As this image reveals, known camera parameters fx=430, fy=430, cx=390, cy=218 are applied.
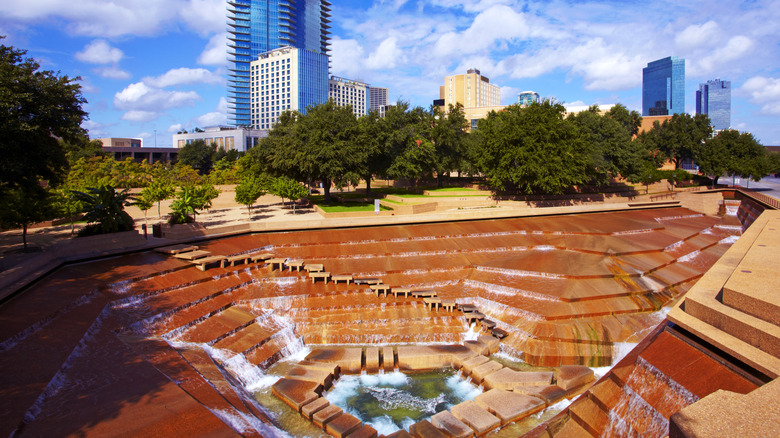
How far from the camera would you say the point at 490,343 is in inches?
571

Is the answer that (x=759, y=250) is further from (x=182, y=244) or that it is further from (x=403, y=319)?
(x=182, y=244)

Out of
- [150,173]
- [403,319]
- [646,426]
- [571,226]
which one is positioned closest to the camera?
[646,426]

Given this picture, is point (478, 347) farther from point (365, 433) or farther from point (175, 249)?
point (175, 249)

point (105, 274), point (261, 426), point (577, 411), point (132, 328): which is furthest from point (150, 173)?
point (577, 411)

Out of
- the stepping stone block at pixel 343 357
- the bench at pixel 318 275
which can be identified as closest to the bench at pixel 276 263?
the bench at pixel 318 275

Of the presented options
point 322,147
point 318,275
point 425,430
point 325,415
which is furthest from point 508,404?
point 322,147

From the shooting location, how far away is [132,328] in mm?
13094

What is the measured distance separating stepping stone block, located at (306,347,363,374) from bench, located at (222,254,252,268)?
7.13 metres

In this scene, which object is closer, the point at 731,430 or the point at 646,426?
the point at 731,430

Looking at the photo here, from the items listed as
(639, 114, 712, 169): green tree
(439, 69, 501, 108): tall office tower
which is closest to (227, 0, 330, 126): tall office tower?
(439, 69, 501, 108): tall office tower

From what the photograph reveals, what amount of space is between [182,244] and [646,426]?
64.5 feet

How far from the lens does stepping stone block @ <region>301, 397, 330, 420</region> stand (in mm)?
10672

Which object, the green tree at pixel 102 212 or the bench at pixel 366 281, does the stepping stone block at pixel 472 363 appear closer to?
the bench at pixel 366 281

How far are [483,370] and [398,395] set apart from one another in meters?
2.69
